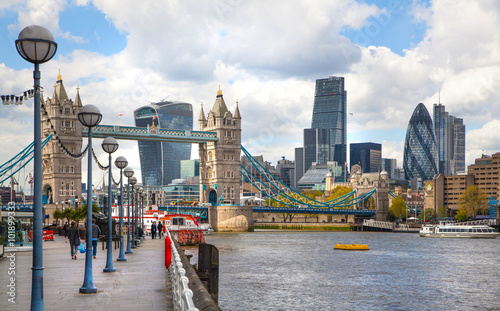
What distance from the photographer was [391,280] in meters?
33.4

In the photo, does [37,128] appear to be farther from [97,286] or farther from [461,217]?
[461,217]

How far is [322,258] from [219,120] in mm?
69985

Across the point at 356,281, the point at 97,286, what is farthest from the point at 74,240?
the point at 356,281

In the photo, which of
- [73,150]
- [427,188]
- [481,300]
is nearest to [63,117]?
[73,150]

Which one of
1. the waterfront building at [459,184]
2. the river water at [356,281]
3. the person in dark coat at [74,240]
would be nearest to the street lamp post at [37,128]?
the river water at [356,281]

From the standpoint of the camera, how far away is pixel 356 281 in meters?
32.6

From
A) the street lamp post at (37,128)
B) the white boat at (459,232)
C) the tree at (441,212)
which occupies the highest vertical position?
the street lamp post at (37,128)

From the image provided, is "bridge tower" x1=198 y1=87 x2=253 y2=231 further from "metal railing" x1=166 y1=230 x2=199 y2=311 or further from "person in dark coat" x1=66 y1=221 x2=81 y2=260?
"metal railing" x1=166 y1=230 x2=199 y2=311

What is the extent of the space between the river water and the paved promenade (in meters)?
4.67

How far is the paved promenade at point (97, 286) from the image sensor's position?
13252 millimetres

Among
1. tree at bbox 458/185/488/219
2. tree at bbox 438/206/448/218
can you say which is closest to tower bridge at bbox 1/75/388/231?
tree at bbox 458/185/488/219

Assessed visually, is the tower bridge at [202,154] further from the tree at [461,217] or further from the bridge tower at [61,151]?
the tree at [461,217]

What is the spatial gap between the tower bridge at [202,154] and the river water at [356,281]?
53.8 metres

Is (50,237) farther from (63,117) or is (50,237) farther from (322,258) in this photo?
(63,117)
